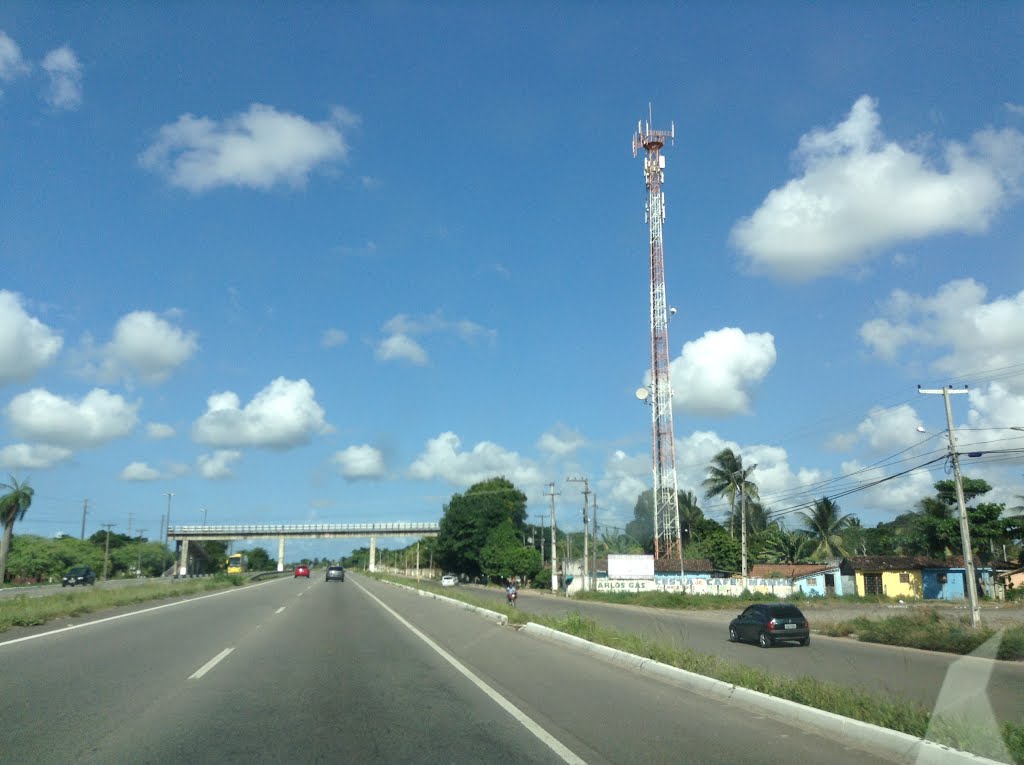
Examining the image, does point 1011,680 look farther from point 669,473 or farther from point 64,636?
point 669,473

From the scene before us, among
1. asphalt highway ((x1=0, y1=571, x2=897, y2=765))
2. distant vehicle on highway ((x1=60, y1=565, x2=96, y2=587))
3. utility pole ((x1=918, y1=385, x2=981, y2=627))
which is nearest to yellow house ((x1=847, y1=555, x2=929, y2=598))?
utility pole ((x1=918, y1=385, x2=981, y2=627))

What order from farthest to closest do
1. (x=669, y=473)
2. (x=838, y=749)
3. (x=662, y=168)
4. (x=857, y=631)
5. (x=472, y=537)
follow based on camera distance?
(x=472, y=537), (x=669, y=473), (x=662, y=168), (x=857, y=631), (x=838, y=749)

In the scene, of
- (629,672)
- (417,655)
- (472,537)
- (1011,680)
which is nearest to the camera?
(629,672)

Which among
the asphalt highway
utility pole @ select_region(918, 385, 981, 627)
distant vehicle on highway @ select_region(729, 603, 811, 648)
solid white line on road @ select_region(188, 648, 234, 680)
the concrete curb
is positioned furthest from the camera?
utility pole @ select_region(918, 385, 981, 627)

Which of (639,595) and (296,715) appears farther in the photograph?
(639,595)

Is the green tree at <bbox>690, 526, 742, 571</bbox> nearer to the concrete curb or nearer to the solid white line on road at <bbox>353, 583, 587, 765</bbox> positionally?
the solid white line on road at <bbox>353, 583, 587, 765</bbox>

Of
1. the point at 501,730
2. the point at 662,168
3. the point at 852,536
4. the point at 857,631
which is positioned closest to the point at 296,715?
the point at 501,730

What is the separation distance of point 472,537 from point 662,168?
52392mm

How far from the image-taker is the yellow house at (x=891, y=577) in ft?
205

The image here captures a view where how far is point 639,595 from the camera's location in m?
56.8

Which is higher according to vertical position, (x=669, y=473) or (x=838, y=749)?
(x=669, y=473)

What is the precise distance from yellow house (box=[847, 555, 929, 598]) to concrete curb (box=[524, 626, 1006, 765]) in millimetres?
55305

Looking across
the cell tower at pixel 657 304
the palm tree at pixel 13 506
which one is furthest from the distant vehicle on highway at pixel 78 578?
the cell tower at pixel 657 304

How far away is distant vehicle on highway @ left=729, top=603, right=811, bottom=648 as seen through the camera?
77.4ft
